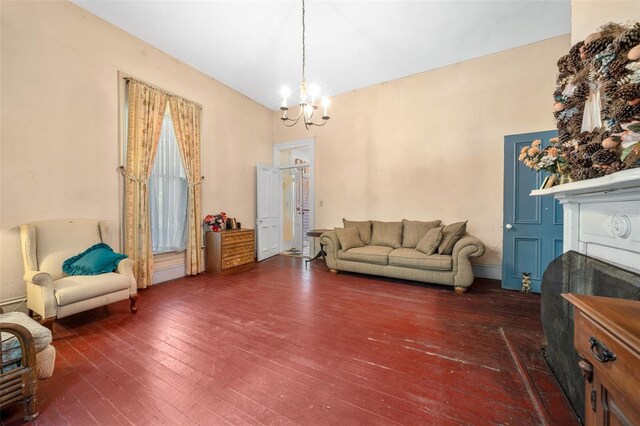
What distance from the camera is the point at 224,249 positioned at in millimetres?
4395

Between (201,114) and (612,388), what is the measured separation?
526 cm

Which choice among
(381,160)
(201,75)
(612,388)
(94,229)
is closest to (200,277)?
(94,229)

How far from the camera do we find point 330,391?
1579mm

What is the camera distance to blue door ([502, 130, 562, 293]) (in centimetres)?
321

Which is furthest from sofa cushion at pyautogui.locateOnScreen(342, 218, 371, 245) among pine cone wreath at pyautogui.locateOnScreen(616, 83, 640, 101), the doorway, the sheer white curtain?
pine cone wreath at pyautogui.locateOnScreen(616, 83, 640, 101)

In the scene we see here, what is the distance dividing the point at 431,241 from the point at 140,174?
4.32 m

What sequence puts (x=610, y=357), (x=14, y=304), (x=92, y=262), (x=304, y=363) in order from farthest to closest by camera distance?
(x=92, y=262) → (x=14, y=304) → (x=304, y=363) → (x=610, y=357)

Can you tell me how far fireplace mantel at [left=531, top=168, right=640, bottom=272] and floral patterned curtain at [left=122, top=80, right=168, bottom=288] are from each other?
444 cm

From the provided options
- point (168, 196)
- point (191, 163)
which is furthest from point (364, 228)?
point (168, 196)

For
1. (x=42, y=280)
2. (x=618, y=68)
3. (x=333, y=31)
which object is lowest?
(x=42, y=280)

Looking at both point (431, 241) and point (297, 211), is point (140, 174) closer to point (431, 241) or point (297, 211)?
point (297, 211)

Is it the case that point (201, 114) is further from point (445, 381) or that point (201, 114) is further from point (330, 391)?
point (445, 381)

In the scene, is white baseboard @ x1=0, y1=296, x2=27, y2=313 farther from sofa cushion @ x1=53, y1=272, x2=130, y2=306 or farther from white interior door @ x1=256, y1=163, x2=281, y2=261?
white interior door @ x1=256, y1=163, x2=281, y2=261

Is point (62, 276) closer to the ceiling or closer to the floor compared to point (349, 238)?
closer to the floor
